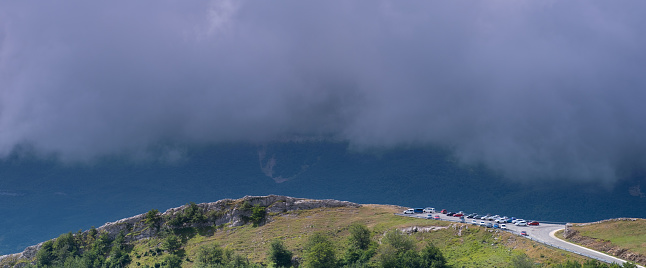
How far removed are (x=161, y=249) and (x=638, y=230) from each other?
127490mm

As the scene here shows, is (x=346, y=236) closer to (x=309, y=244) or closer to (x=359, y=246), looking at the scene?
(x=359, y=246)

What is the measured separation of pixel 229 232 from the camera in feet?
486

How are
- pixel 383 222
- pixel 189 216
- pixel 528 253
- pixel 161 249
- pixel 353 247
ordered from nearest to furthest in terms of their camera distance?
1. pixel 528 253
2. pixel 353 247
3. pixel 383 222
4. pixel 161 249
5. pixel 189 216

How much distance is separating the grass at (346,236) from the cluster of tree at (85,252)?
18.2ft

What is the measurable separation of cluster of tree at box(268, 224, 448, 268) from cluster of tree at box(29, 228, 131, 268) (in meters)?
59.6

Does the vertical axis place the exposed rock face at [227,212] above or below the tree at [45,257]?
above

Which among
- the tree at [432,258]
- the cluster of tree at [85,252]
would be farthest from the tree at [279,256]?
the cluster of tree at [85,252]

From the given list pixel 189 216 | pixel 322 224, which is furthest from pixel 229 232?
pixel 322 224

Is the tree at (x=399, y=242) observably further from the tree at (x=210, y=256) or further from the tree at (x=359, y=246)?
the tree at (x=210, y=256)

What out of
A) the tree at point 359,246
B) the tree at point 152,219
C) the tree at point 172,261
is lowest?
the tree at point 172,261

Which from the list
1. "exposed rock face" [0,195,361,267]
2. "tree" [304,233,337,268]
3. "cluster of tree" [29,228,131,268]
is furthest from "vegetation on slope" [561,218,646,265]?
"cluster of tree" [29,228,131,268]

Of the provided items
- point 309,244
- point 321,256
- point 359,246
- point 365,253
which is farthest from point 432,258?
point 309,244

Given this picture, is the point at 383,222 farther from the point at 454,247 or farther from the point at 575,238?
the point at 575,238

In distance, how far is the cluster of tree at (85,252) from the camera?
144000mm
